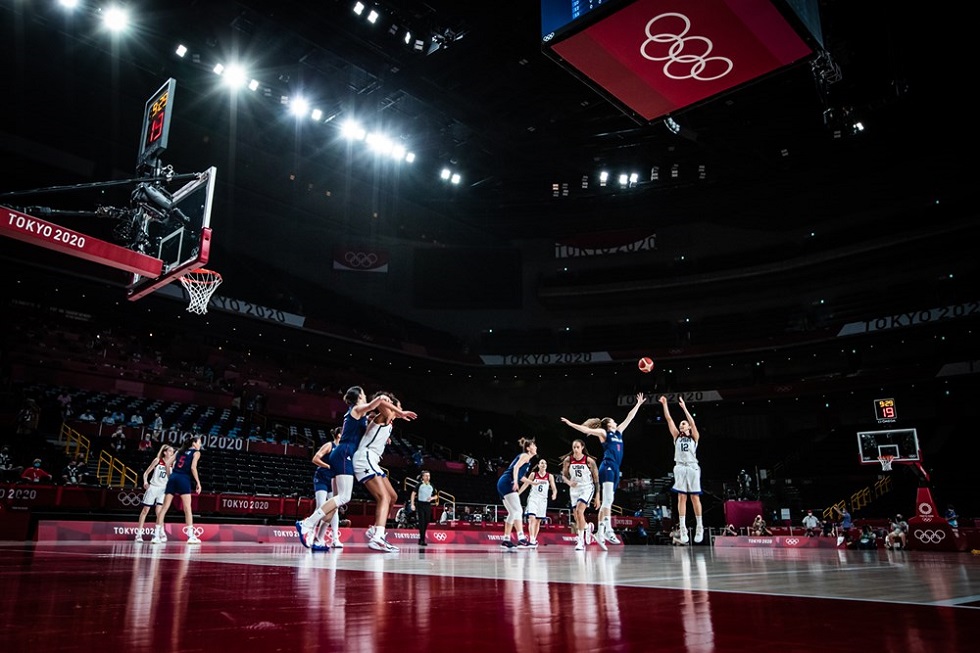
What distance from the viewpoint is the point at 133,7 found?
19641 mm

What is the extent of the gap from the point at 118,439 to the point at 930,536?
918 inches

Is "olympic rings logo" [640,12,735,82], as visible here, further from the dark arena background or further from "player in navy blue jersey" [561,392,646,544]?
"player in navy blue jersey" [561,392,646,544]

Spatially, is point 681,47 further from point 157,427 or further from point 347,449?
point 157,427

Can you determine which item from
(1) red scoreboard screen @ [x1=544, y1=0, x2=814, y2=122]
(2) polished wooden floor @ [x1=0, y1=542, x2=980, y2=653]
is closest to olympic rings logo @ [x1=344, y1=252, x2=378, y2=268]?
(1) red scoreboard screen @ [x1=544, y1=0, x2=814, y2=122]

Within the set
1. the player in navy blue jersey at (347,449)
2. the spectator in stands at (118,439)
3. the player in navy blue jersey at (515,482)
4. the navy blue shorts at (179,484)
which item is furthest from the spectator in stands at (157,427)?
the player in navy blue jersey at (347,449)

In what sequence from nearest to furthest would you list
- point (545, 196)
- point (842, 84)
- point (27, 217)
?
point (27, 217) → point (842, 84) → point (545, 196)

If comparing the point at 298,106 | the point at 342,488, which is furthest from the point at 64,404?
the point at 342,488

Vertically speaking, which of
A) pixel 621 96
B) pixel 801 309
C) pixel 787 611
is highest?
pixel 801 309

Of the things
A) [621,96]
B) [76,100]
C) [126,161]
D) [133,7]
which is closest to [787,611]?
[621,96]

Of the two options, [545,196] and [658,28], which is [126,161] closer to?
[545,196]

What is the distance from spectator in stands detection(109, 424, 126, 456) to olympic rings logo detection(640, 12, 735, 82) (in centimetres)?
1869

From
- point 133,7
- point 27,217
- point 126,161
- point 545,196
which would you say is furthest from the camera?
point 545,196

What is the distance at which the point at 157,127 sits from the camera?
13781mm

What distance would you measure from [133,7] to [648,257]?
1145 inches
